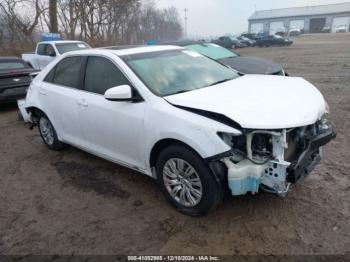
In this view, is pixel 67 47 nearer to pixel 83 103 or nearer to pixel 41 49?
pixel 41 49

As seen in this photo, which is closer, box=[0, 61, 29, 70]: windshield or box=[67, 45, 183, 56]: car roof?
box=[67, 45, 183, 56]: car roof

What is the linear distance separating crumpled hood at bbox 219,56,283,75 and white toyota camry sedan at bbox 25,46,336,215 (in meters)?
2.80

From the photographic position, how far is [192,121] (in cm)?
307

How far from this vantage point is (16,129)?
715 cm

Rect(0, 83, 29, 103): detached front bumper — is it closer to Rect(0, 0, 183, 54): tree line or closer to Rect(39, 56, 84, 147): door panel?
Rect(39, 56, 84, 147): door panel

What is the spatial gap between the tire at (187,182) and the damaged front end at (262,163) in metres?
0.21

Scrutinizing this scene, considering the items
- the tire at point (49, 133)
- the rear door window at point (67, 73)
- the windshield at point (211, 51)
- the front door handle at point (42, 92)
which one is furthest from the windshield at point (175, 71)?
the windshield at point (211, 51)

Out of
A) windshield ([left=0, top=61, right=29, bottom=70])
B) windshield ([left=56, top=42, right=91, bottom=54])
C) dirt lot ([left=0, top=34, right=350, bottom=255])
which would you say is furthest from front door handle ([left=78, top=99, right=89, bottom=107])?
windshield ([left=56, top=42, right=91, bottom=54])

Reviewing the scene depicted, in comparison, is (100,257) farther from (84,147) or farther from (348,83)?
(348,83)

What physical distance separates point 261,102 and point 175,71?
1.23 metres

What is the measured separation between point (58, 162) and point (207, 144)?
10.0 ft

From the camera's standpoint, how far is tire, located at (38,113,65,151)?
5.27 m

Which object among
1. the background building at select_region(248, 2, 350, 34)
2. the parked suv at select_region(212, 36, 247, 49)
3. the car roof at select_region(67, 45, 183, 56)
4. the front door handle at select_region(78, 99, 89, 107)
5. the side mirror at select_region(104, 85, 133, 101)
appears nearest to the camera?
the side mirror at select_region(104, 85, 133, 101)

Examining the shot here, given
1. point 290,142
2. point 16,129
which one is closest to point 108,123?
point 290,142
